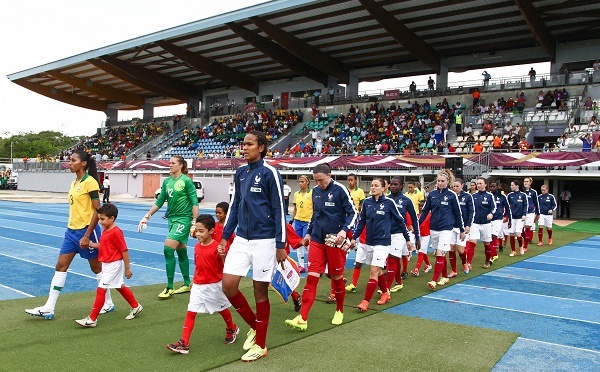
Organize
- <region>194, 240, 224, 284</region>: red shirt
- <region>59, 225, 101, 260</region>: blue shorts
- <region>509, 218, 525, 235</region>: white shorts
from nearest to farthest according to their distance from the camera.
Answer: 1. <region>194, 240, 224, 284</region>: red shirt
2. <region>59, 225, 101, 260</region>: blue shorts
3. <region>509, 218, 525, 235</region>: white shorts

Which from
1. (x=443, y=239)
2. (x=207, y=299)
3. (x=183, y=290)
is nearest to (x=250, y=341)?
→ (x=207, y=299)

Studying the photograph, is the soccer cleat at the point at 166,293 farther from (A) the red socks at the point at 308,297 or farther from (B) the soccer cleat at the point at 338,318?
(B) the soccer cleat at the point at 338,318

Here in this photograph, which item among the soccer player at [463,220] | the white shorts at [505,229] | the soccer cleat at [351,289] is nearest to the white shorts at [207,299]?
the soccer cleat at [351,289]

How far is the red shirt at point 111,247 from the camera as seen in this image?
20.0ft

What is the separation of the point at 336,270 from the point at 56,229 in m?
12.9

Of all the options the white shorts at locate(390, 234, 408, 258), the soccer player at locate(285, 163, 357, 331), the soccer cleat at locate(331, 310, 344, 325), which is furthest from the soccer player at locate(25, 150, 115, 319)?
the white shorts at locate(390, 234, 408, 258)

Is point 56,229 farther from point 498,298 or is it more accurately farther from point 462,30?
point 462,30

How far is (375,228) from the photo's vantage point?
7.50m

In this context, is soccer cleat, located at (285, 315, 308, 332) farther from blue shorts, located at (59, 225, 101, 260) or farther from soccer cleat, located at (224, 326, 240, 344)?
blue shorts, located at (59, 225, 101, 260)

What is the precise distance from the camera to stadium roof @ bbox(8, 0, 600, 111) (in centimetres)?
3005

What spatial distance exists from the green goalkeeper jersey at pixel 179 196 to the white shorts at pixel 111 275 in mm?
1721

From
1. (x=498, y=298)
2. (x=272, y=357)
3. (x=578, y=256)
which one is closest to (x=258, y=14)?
(x=578, y=256)

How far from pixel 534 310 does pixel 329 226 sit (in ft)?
11.3

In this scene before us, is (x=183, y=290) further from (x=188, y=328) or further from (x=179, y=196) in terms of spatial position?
(x=188, y=328)
